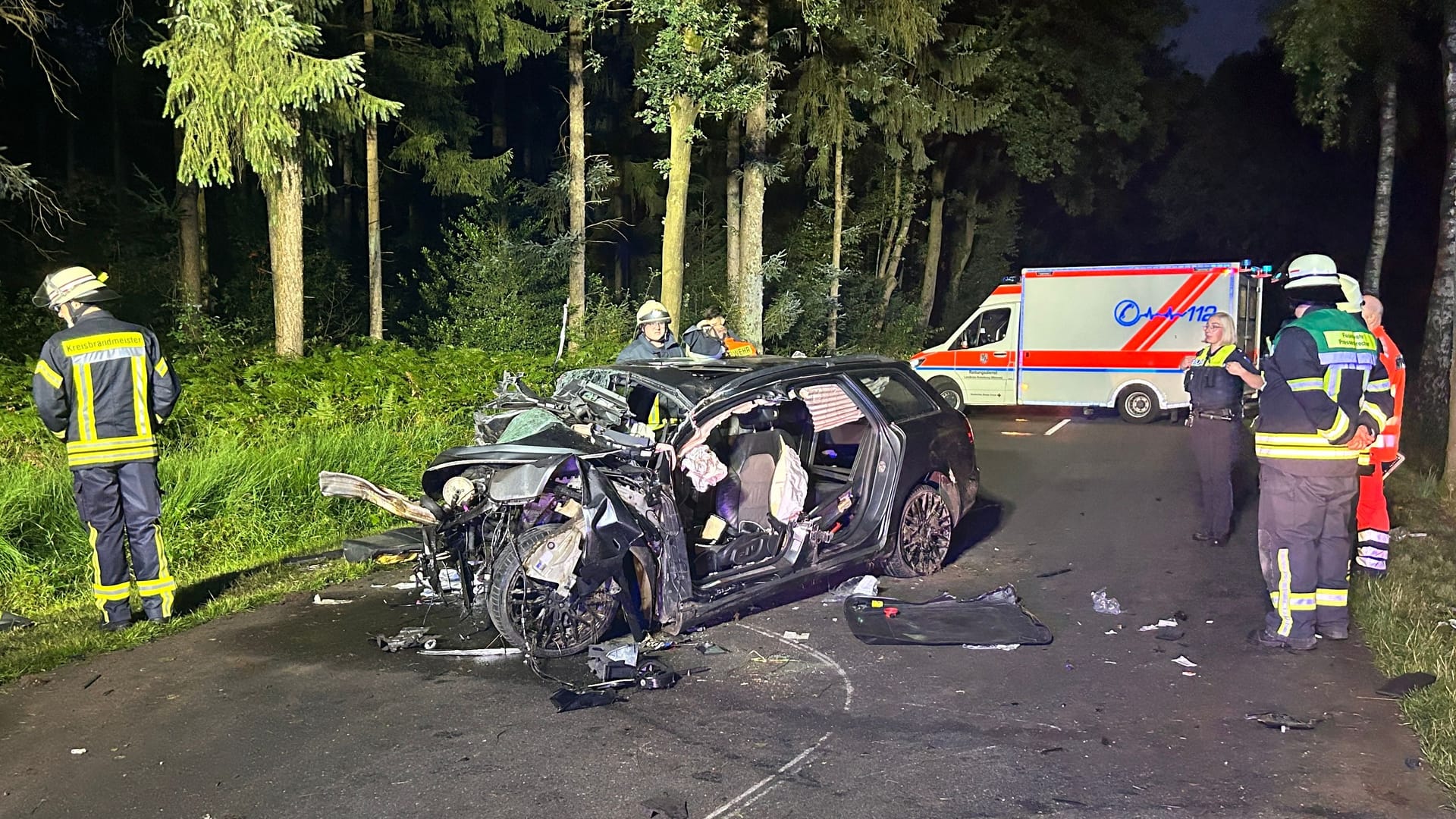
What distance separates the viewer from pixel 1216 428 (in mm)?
8633

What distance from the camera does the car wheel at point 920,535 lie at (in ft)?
24.8

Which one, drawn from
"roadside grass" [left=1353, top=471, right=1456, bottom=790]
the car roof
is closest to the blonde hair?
"roadside grass" [left=1353, top=471, right=1456, bottom=790]

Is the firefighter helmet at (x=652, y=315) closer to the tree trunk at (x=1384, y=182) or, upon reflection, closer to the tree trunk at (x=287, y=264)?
the tree trunk at (x=287, y=264)

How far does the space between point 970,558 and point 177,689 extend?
17.8 feet

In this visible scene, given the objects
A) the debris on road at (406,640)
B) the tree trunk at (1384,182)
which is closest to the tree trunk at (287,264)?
the debris on road at (406,640)

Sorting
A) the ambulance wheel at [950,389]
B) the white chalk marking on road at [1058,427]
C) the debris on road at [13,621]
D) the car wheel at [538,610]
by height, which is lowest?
the debris on road at [13,621]

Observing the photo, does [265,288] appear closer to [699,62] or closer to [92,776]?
[699,62]

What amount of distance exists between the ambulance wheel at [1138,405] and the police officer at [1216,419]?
9243 mm

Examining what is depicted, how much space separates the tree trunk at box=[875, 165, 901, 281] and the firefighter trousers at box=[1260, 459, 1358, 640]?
23.9 metres

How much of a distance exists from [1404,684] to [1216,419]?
3444 mm

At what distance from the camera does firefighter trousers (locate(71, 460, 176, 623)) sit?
628 centimetres

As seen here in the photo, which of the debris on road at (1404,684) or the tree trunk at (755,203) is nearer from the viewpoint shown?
the debris on road at (1404,684)

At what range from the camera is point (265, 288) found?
2256 cm

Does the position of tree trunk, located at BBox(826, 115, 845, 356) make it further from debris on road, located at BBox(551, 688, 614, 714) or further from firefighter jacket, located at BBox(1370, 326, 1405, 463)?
debris on road, located at BBox(551, 688, 614, 714)
